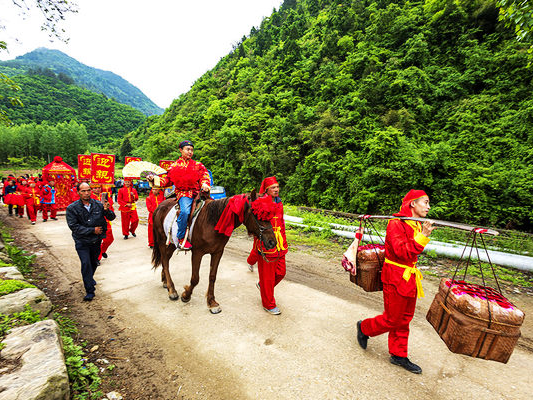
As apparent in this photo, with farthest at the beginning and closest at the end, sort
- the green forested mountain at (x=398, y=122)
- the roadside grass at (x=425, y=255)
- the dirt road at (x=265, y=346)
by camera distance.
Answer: the green forested mountain at (x=398, y=122) < the roadside grass at (x=425, y=255) < the dirt road at (x=265, y=346)

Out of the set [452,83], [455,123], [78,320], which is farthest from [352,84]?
[78,320]

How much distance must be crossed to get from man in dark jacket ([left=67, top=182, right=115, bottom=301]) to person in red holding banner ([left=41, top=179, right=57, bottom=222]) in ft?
33.7

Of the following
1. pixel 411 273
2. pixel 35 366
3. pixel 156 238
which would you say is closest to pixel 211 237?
pixel 156 238

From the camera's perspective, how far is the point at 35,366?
7.16ft

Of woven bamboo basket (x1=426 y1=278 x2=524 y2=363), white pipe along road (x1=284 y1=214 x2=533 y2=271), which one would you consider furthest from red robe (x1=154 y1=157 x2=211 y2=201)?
white pipe along road (x1=284 y1=214 x2=533 y2=271)

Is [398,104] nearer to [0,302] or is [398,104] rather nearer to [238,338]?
[238,338]

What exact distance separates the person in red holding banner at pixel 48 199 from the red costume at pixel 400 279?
15.3 m

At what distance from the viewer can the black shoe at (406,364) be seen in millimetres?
2797

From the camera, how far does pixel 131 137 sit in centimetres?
6031

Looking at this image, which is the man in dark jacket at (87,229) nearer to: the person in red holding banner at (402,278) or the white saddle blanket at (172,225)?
the white saddle blanket at (172,225)

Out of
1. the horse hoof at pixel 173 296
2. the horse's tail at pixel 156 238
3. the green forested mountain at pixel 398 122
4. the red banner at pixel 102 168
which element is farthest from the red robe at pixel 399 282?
the red banner at pixel 102 168

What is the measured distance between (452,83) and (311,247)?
1769 centimetres

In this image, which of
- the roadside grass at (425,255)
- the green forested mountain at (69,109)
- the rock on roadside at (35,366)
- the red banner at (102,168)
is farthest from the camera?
the green forested mountain at (69,109)

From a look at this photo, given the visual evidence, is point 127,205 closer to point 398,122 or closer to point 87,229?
point 87,229
